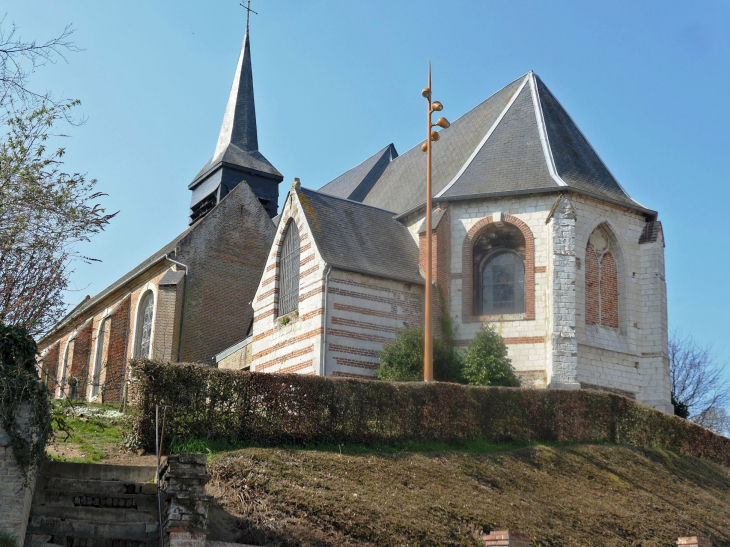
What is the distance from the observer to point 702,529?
13945 mm

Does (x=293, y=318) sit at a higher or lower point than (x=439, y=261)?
lower

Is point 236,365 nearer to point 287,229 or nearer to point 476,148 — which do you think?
point 287,229

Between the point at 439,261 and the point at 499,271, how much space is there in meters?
1.67

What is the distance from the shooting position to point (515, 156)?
22469 millimetres

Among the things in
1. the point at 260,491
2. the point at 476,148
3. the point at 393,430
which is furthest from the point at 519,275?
the point at 260,491

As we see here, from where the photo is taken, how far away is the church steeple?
3375 centimetres

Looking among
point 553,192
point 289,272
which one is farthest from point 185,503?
point 553,192

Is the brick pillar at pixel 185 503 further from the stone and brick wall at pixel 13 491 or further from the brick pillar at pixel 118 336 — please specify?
the brick pillar at pixel 118 336

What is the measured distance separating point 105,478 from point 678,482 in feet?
36.6

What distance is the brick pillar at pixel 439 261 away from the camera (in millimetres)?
21047

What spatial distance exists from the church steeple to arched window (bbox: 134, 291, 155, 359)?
19.2 ft

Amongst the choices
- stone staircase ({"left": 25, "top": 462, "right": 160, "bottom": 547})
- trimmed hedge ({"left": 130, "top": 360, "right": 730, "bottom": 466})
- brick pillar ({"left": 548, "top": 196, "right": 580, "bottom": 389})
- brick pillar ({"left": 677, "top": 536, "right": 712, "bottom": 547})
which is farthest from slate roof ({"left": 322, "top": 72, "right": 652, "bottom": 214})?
stone staircase ({"left": 25, "top": 462, "right": 160, "bottom": 547})

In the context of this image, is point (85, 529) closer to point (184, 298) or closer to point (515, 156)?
point (515, 156)

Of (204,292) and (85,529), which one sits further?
(204,292)
